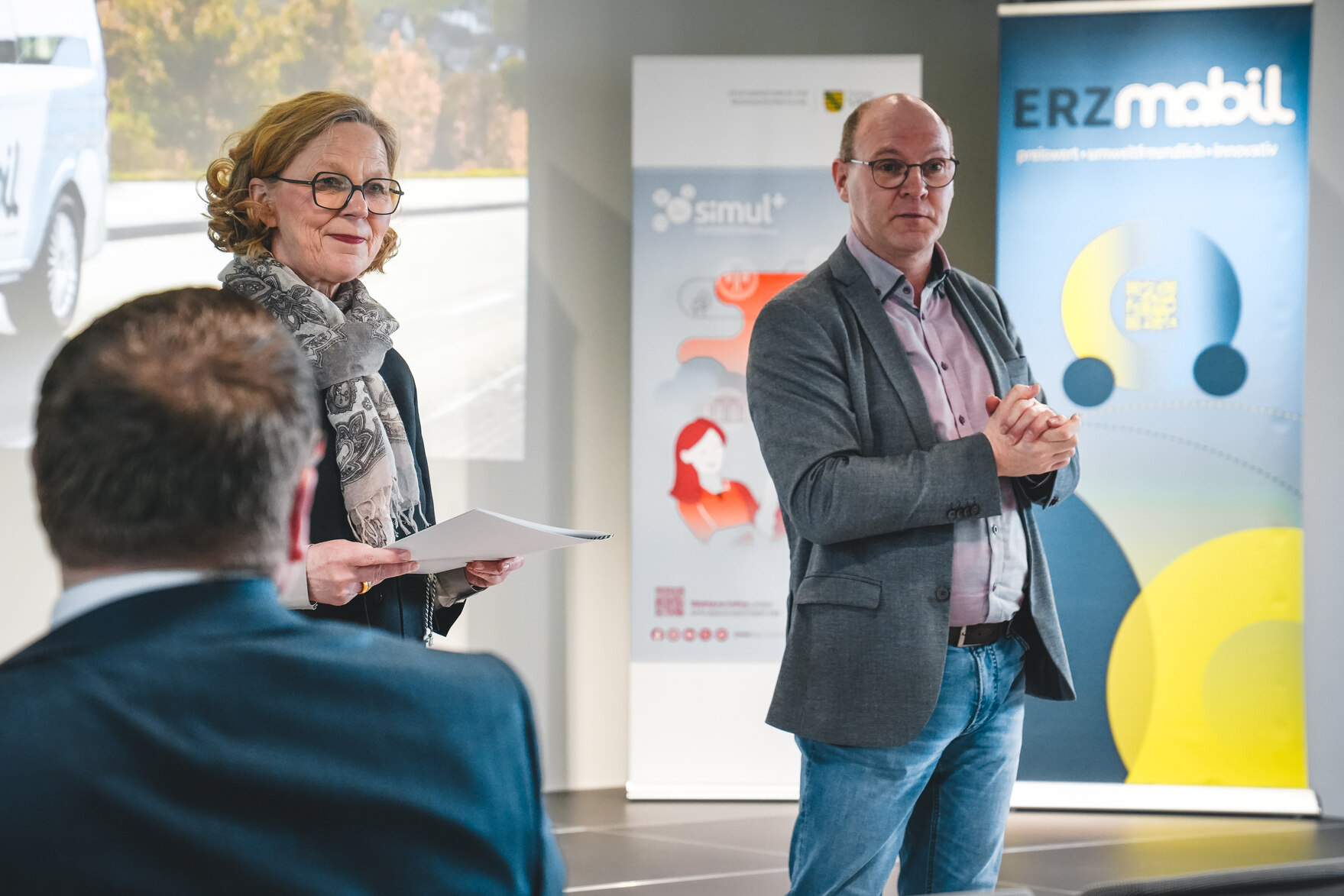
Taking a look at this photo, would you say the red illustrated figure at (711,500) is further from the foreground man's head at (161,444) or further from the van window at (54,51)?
the foreground man's head at (161,444)

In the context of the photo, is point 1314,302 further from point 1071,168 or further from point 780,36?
point 780,36

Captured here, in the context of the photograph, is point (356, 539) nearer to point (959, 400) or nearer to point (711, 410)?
point (959, 400)

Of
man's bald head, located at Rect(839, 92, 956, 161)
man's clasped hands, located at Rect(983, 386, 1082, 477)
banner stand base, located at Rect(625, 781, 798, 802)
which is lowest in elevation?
banner stand base, located at Rect(625, 781, 798, 802)

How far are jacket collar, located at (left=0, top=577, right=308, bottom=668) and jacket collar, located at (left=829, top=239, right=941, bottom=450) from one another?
1280mm

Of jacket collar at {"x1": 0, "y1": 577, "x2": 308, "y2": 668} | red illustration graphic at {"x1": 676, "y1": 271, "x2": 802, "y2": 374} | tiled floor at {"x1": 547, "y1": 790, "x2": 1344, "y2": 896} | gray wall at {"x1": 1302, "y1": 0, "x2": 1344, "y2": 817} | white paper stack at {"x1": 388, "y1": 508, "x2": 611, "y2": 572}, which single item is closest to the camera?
jacket collar at {"x1": 0, "y1": 577, "x2": 308, "y2": 668}

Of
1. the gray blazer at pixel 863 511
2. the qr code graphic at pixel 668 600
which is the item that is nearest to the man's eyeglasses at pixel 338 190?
the gray blazer at pixel 863 511

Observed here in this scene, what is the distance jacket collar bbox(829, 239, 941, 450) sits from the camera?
6.15ft

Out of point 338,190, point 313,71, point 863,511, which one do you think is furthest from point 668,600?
point 338,190

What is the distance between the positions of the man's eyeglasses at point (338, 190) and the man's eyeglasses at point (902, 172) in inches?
31.2

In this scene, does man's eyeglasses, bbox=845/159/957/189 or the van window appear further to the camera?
the van window

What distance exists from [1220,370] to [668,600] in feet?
6.70

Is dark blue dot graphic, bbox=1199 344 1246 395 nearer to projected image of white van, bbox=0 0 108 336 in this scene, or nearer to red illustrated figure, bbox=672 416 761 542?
red illustrated figure, bbox=672 416 761 542

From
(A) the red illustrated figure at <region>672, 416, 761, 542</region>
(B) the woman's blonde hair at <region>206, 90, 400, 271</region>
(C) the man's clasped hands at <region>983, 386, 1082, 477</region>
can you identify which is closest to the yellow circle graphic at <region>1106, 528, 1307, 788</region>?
(A) the red illustrated figure at <region>672, 416, 761, 542</region>

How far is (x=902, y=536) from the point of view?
6.03 feet
